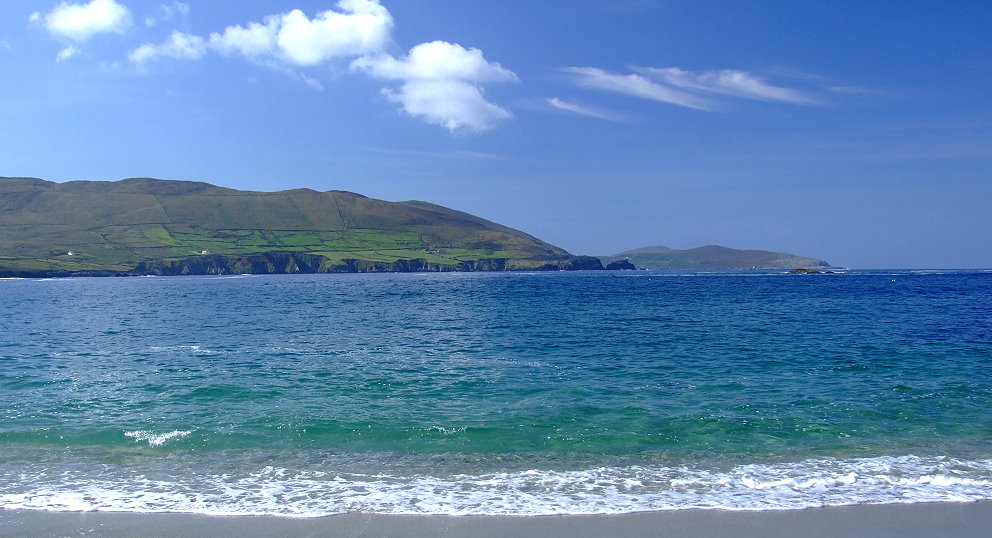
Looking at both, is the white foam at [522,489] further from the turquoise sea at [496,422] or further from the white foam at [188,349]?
the white foam at [188,349]

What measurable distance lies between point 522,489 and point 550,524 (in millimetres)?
2069

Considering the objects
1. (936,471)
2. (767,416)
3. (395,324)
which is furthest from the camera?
(395,324)

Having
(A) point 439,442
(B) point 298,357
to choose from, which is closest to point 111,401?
(B) point 298,357

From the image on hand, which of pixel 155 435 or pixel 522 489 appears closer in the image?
pixel 522 489

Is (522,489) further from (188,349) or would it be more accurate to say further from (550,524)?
(188,349)

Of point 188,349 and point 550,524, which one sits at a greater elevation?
point 550,524

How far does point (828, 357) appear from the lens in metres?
32.1

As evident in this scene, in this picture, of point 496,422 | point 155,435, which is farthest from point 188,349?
point 496,422

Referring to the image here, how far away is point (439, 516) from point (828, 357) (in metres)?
26.7

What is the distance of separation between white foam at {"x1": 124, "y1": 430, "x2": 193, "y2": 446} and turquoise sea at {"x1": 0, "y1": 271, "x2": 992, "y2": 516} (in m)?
0.10

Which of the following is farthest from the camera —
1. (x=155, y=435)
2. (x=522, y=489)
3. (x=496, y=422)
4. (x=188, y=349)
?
(x=188, y=349)

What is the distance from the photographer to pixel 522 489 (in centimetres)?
1372

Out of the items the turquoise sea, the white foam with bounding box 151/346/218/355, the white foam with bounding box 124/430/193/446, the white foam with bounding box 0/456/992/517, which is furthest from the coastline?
the white foam with bounding box 151/346/218/355

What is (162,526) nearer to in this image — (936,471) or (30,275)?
(936,471)
